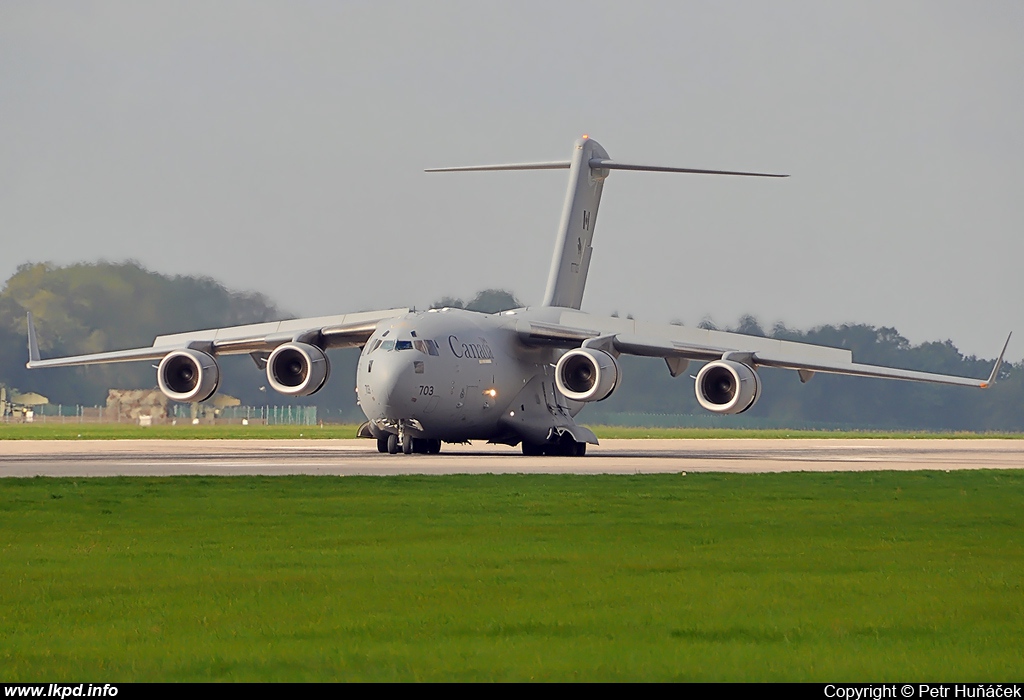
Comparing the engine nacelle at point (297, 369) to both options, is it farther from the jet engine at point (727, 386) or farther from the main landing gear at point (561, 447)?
the jet engine at point (727, 386)

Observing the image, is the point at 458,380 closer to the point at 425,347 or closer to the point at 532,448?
the point at 425,347

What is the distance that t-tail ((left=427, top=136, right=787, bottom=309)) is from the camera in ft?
121

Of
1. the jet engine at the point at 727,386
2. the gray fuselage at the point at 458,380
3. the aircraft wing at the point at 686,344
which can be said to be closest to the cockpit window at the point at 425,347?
the gray fuselage at the point at 458,380

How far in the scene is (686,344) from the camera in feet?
109

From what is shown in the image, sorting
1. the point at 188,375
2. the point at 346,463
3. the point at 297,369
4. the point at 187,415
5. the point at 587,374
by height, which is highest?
the point at 587,374

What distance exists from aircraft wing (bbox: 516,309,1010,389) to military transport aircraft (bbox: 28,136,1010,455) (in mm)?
31

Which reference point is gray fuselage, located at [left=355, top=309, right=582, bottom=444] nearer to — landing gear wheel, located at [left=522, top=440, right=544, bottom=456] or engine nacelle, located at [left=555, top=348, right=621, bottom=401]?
landing gear wheel, located at [left=522, top=440, right=544, bottom=456]

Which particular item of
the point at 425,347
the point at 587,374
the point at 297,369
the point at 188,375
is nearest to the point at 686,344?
the point at 587,374

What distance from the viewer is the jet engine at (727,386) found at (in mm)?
30641

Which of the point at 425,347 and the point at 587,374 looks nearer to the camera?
the point at 425,347

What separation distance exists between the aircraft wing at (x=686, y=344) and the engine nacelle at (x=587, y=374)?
2.88 feet

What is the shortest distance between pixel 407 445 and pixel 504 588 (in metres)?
22.7
